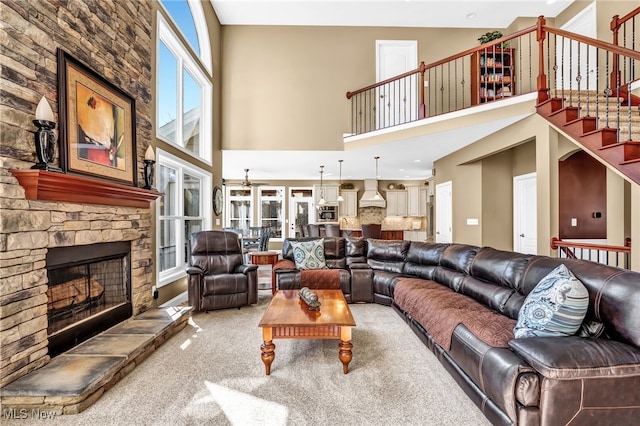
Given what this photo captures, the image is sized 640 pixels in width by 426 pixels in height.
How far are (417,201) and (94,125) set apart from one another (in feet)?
31.0

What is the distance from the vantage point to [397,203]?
33.8 ft

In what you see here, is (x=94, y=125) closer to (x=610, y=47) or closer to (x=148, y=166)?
(x=148, y=166)

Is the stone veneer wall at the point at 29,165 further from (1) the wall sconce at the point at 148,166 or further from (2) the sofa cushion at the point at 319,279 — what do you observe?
(2) the sofa cushion at the point at 319,279

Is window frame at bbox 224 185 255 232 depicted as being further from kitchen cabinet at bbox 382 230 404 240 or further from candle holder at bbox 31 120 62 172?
candle holder at bbox 31 120 62 172

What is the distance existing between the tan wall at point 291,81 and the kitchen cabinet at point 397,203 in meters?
4.70

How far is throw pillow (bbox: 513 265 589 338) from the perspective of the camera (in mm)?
1707

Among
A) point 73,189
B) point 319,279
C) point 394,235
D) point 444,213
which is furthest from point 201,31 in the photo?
point 394,235

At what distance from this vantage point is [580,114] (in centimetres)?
358

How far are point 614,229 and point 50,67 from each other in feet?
22.1

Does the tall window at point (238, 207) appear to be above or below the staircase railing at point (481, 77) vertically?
below

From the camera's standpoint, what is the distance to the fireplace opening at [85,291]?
7.48 feet

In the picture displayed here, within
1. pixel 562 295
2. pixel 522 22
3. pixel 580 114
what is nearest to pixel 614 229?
pixel 580 114

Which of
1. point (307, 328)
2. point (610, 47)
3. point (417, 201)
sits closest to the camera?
point (307, 328)

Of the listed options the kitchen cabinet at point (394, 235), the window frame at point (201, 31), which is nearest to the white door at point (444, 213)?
the kitchen cabinet at point (394, 235)
